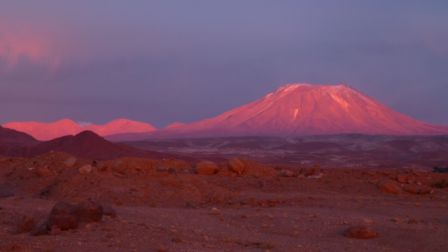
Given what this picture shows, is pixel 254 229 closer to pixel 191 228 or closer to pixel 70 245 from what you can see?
pixel 191 228

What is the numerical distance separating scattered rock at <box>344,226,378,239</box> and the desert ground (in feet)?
0.06

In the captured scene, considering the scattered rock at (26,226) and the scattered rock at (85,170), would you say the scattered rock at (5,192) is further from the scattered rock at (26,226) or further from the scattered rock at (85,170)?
the scattered rock at (26,226)

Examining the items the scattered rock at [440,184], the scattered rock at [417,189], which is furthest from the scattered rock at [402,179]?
the scattered rock at [417,189]

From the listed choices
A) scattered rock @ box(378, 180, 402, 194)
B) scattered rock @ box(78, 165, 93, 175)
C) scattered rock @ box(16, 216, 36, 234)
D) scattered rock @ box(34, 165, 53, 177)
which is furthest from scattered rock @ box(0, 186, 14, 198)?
scattered rock @ box(378, 180, 402, 194)

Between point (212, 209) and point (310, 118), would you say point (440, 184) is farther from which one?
point (310, 118)

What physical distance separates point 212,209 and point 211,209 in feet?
0.27

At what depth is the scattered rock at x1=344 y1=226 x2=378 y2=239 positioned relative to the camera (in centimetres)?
1227

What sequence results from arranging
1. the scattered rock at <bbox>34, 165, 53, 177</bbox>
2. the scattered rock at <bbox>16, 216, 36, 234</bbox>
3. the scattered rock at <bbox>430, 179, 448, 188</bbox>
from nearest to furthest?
the scattered rock at <bbox>16, 216, 36, 234</bbox>, the scattered rock at <bbox>34, 165, 53, 177</bbox>, the scattered rock at <bbox>430, 179, 448, 188</bbox>

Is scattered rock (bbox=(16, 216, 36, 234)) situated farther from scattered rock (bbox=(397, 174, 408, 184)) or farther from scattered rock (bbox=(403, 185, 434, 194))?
scattered rock (bbox=(397, 174, 408, 184))

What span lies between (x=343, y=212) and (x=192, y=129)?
4154 inches

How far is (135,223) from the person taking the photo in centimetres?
1273

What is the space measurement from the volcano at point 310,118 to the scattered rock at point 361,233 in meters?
93.3

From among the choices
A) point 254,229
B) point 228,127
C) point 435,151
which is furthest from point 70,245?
point 228,127

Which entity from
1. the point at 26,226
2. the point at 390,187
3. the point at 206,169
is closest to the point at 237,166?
the point at 206,169
